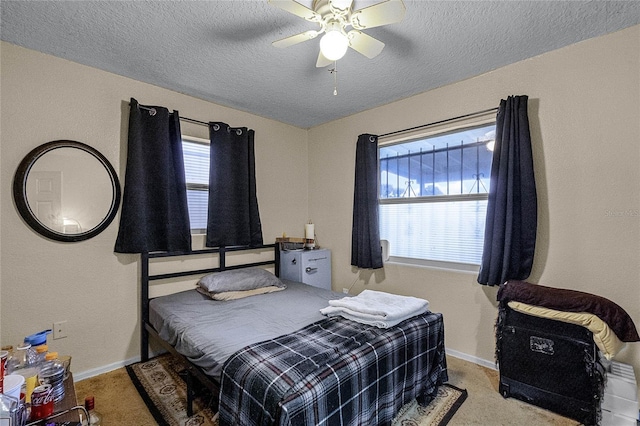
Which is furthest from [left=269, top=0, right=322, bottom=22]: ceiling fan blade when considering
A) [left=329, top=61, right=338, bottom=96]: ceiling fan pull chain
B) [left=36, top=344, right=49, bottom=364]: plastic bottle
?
[left=36, top=344, right=49, bottom=364]: plastic bottle

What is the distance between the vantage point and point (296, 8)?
4.75ft

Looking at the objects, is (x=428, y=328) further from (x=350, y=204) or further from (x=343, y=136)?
(x=343, y=136)

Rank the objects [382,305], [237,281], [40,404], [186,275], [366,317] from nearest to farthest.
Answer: [40,404] → [366,317] → [382,305] → [237,281] → [186,275]

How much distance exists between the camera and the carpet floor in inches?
71.2

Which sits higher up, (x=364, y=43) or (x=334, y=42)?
(x=364, y=43)

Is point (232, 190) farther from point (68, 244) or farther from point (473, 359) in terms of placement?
point (473, 359)

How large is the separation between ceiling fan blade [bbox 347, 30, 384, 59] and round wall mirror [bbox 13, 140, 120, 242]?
85.5 inches

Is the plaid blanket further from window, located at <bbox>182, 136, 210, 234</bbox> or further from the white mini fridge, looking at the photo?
window, located at <bbox>182, 136, 210, 234</bbox>

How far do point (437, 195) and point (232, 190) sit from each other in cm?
210

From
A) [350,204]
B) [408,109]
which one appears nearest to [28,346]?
[350,204]

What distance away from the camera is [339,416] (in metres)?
1.33

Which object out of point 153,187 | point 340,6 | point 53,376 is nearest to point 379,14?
point 340,6

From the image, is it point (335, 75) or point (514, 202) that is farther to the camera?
point (335, 75)

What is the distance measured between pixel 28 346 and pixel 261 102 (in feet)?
8.48
